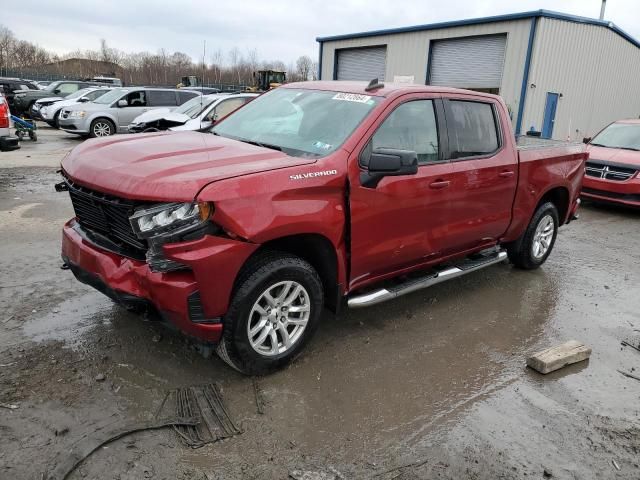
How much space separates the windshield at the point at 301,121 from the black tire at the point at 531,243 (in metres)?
2.75

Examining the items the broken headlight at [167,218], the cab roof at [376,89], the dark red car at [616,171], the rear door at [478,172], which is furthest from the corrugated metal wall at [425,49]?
the broken headlight at [167,218]

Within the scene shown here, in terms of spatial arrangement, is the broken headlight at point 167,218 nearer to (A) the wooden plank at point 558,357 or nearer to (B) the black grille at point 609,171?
(A) the wooden plank at point 558,357

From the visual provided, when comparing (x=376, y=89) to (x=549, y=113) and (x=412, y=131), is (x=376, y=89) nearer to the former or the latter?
(x=412, y=131)

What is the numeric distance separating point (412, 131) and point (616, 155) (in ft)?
23.8

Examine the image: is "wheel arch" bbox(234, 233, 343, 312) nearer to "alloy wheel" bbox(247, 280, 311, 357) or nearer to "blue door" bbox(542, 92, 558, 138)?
"alloy wheel" bbox(247, 280, 311, 357)

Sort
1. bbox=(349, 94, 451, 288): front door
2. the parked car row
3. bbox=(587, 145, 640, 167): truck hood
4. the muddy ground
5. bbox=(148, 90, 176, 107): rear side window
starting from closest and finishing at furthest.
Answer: the muddy ground → bbox=(349, 94, 451, 288): front door → bbox=(587, 145, 640, 167): truck hood → the parked car row → bbox=(148, 90, 176, 107): rear side window

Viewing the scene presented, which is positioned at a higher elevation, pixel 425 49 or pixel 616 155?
pixel 425 49

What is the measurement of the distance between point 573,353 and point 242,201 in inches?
110

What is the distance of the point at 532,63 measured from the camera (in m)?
16.4

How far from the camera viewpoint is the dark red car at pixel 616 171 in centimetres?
914

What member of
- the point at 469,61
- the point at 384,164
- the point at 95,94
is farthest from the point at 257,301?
Answer: the point at 95,94

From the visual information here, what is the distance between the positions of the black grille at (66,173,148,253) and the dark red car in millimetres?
8104

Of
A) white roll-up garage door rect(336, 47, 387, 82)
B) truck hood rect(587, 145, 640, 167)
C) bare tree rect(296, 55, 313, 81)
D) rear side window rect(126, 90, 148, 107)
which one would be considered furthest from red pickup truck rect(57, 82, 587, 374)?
bare tree rect(296, 55, 313, 81)

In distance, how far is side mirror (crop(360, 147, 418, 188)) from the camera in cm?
348
